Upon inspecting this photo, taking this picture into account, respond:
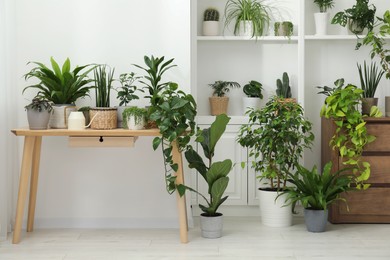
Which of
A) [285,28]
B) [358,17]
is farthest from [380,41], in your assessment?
[285,28]

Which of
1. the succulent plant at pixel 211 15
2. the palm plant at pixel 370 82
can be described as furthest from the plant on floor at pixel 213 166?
the palm plant at pixel 370 82

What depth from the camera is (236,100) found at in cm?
515

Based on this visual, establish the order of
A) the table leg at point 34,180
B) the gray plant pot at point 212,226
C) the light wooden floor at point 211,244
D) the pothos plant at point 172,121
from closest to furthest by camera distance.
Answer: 1. the light wooden floor at point 211,244
2. the pothos plant at point 172,121
3. the gray plant pot at point 212,226
4. the table leg at point 34,180

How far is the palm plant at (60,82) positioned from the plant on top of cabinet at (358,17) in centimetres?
206

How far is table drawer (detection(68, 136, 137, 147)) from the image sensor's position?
4.02m

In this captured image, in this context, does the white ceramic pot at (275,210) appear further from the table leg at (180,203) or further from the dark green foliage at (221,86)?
the dark green foliage at (221,86)

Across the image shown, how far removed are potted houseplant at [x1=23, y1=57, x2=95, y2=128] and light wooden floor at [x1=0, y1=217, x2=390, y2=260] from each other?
2.65 ft

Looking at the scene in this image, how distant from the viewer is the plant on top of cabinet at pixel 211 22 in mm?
4961

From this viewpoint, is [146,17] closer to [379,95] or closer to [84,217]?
[84,217]

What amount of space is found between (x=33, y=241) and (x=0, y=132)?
77cm

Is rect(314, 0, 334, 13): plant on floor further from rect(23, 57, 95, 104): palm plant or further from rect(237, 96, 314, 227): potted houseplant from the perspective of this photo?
rect(23, 57, 95, 104): palm plant

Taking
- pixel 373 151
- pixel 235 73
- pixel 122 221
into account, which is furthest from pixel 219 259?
pixel 235 73

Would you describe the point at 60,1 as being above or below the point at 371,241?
above

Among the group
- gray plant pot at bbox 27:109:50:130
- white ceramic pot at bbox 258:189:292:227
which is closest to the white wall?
gray plant pot at bbox 27:109:50:130
